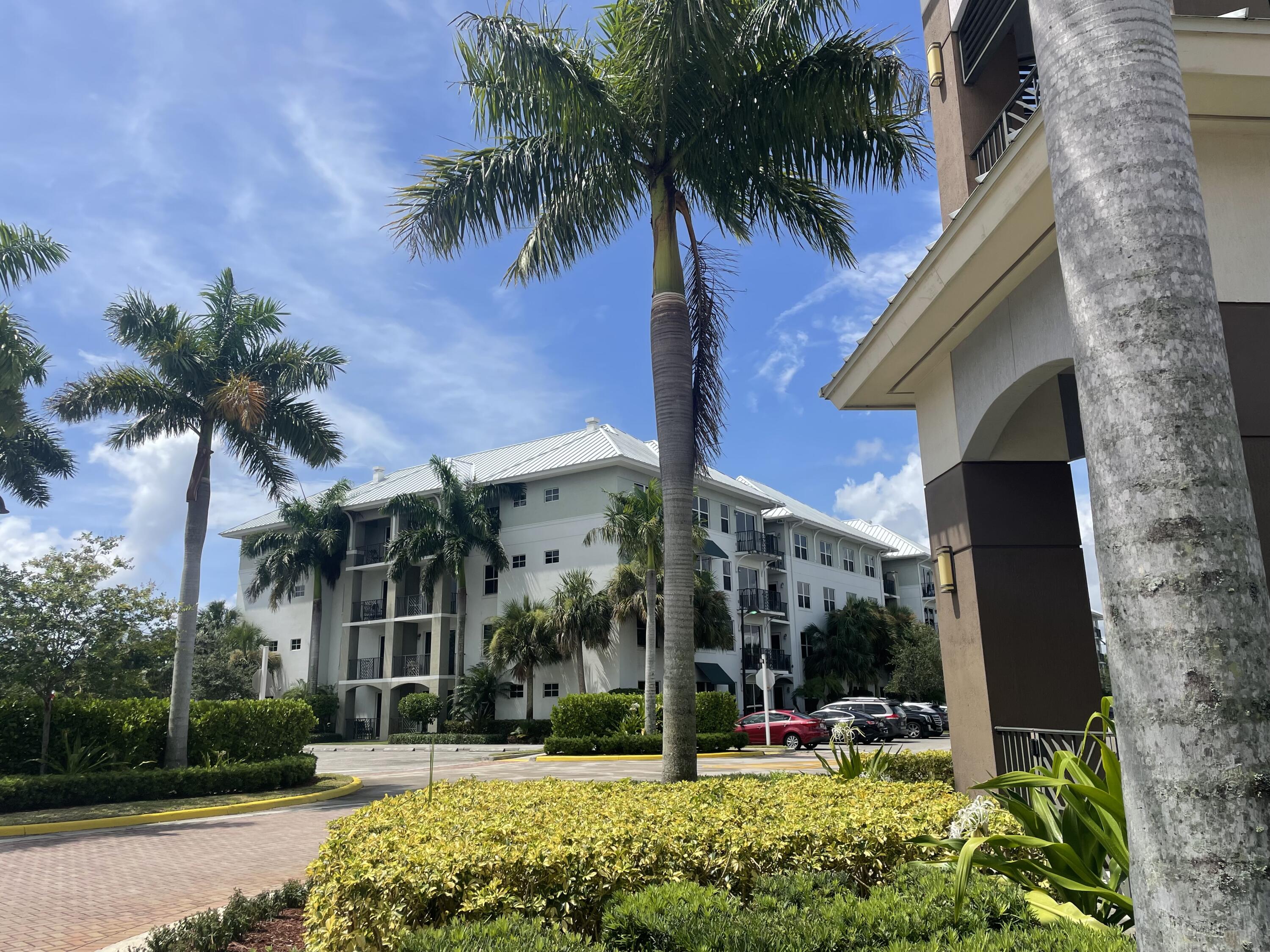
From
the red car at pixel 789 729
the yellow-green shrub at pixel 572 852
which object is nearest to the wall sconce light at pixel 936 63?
the yellow-green shrub at pixel 572 852

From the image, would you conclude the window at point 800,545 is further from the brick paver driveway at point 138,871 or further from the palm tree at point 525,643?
the brick paver driveway at point 138,871

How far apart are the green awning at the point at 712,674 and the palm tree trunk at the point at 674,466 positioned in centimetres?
3137

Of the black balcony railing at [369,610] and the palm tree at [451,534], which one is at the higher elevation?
the palm tree at [451,534]

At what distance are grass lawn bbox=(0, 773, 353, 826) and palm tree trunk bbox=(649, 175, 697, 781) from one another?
1082cm

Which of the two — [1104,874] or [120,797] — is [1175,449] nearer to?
[1104,874]

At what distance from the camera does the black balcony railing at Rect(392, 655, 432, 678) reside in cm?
4684

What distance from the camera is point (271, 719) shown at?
21312mm

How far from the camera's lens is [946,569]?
1032 centimetres

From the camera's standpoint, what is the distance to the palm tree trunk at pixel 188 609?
19250 millimetres

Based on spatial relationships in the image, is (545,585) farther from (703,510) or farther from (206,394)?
(206,394)

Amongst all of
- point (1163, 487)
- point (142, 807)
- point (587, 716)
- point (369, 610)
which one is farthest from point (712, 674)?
point (1163, 487)

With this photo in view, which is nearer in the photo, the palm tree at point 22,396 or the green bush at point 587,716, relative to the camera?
the palm tree at point 22,396

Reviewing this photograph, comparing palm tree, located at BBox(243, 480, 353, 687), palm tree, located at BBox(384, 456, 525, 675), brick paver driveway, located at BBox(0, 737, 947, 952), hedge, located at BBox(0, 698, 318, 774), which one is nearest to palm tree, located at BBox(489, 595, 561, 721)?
palm tree, located at BBox(384, 456, 525, 675)

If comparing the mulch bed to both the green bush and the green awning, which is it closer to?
the green bush
